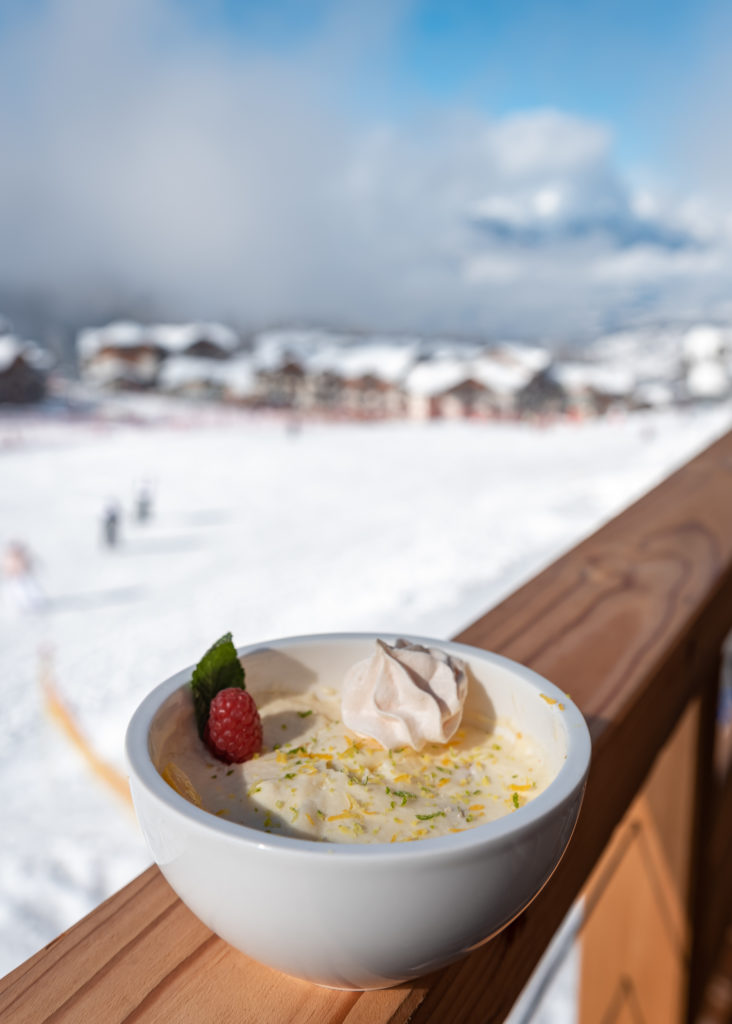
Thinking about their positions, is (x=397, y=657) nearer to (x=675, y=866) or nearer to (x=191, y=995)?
(x=191, y=995)

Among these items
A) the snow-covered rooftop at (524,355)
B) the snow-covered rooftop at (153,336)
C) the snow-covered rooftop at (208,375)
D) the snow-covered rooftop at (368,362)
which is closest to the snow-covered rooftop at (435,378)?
the snow-covered rooftop at (368,362)

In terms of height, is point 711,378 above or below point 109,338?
below

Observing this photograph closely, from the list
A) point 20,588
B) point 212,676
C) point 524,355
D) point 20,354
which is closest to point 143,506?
point 20,588

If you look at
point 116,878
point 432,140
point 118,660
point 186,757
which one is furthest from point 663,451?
point 432,140

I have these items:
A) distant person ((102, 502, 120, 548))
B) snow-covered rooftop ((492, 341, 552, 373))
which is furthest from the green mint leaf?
snow-covered rooftop ((492, 341, 552, 373))

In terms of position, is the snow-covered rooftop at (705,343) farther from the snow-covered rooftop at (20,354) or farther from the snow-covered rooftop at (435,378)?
the snow-covered rooftop at (20,354)

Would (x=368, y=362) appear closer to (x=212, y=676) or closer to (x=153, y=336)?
(x=153, y=336)
